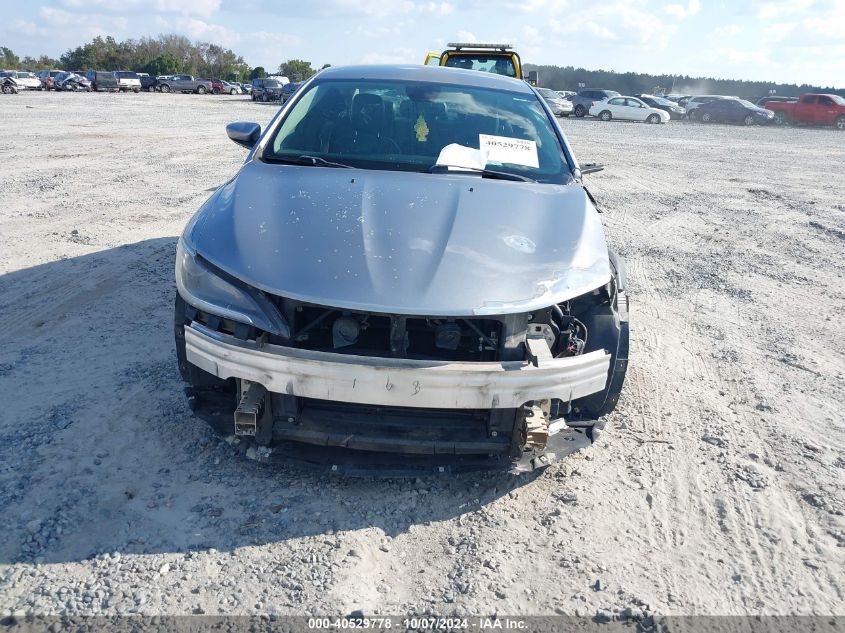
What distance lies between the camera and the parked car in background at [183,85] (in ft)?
161

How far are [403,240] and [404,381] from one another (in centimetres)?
66

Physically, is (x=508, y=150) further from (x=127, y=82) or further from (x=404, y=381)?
(x=127, y=82)

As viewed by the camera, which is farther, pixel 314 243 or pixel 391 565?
pixel 314 243

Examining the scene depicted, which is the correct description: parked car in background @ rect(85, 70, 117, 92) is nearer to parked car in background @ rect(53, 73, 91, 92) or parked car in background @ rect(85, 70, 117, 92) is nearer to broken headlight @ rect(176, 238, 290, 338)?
parked car in background @ rect(53, 73, 91, 92)

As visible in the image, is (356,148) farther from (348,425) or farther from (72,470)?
(72,470)

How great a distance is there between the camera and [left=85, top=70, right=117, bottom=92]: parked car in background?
4400 cm

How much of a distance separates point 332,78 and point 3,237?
4.06 meters

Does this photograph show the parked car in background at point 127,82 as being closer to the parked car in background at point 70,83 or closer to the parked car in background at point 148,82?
the parked car in background at point 148,82

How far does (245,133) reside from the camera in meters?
4.15

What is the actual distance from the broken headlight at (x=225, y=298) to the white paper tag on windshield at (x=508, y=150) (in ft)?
5.59

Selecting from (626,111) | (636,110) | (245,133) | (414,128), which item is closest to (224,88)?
(626,111)

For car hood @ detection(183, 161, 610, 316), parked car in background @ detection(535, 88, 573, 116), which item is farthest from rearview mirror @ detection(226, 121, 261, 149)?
parked car in background @ detection(535, 88, 573, 116)

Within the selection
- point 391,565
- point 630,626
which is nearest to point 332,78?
point 391,565

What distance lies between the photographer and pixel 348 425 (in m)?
A: 2.64
